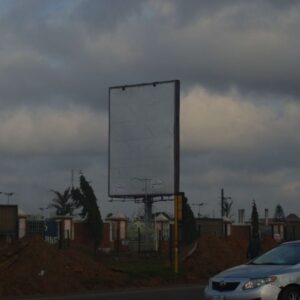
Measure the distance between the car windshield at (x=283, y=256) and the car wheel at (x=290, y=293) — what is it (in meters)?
0.62

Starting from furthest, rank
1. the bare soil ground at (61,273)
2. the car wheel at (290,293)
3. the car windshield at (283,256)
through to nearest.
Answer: the bare soil ground at (61,273) < the car windshield at (283,256) < the car wheel at (290,293)

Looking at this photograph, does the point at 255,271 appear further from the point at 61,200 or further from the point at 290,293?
the point at 61,200

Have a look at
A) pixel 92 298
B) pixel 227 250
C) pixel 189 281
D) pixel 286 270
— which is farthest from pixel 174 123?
pixel 286 270

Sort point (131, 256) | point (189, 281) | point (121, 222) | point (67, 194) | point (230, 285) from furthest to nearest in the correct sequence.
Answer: point (67, 194), point (121, 222), point (131, 256), point (189, 281), point (230, 285)

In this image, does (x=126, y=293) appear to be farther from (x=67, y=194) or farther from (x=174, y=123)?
(x=67, y=194)

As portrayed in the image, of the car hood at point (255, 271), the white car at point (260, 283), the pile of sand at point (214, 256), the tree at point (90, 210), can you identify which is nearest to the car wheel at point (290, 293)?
the white car at point (260, 283)

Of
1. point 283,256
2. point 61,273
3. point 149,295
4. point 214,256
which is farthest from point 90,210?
point 283,256

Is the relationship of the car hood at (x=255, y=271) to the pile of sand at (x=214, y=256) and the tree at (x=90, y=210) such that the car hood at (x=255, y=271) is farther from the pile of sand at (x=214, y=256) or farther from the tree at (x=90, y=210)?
the tree at (x=90, y=210)

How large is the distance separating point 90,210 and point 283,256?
38326mm

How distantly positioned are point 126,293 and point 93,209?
1176 inches

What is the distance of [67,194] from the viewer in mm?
90312

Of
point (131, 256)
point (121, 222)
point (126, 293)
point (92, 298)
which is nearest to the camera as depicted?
point (92, 298)

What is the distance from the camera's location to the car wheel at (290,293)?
1439 cm

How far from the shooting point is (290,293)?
14.5 meters
